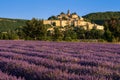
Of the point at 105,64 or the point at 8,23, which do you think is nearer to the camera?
the point at 105,64

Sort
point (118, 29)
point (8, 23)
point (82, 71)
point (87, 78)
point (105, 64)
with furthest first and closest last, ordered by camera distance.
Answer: point (8, 23) < point (118, 29) < point (105, 64) < point (82, 71) < point (87, 78)

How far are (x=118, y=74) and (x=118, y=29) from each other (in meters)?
59.2

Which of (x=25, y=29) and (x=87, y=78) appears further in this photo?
(x=25, y=29)

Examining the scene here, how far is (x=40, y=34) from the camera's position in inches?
2699

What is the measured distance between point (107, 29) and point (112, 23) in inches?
87.1

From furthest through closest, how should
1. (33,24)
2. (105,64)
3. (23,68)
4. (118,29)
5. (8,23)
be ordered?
(8,23) < (33,24) < (118,29) < (105,64) < (23,68)

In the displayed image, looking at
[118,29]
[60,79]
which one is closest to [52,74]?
[60,79]

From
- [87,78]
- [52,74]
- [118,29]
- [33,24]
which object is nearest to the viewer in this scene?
[87,78]

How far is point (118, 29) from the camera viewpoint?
6456cm

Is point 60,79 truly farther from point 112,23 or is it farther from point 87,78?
point 112,23

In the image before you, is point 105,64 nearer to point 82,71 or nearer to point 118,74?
point 82,71

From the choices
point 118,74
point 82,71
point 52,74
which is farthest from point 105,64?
point 52,74

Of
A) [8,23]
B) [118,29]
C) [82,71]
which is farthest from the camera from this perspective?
[8,23]

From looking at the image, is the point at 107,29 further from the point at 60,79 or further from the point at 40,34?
the point at 60,79
